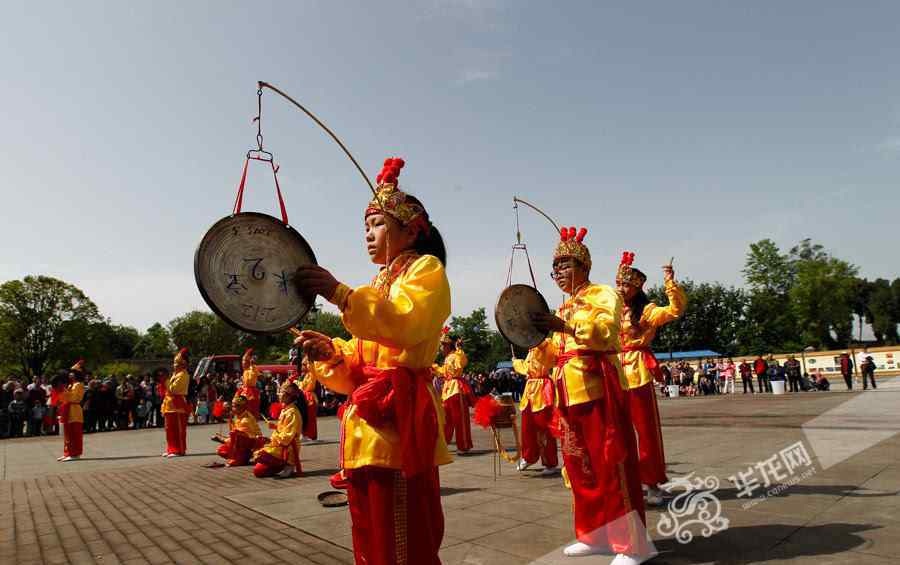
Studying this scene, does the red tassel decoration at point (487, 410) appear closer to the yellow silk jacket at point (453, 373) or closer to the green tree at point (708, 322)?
the yellow silk jacket at point (453, 373)

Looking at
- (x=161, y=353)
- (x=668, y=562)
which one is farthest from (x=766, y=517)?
(x=161, y=353)

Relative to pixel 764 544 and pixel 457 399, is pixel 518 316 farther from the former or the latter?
pixel 457 399

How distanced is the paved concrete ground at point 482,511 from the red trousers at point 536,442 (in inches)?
17.0

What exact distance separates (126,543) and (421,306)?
5010 mm

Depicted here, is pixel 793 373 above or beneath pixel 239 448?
beneath

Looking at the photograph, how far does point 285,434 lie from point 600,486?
20.5ft

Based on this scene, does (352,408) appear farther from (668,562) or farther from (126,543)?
Result: (126,543)

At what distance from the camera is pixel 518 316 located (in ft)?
15.7

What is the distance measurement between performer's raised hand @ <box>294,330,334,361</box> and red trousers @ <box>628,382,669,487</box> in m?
3.79

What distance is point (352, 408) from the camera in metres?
2.74

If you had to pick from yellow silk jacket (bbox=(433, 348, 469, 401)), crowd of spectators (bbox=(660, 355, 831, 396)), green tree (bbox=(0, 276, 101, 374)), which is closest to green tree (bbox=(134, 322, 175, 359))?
green tree (bbox=(0, 276, 101, 374))

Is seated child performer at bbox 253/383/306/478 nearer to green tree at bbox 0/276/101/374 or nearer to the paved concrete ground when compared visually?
the paved concrete ground

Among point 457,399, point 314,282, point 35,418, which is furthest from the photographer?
point 35,418

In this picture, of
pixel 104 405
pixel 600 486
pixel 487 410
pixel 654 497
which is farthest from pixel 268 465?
pixel 104 405
